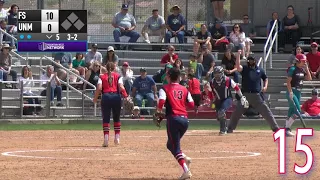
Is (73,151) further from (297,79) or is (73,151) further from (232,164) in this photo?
(297,79)

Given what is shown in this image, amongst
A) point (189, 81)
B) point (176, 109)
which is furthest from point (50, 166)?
point (189, 81)

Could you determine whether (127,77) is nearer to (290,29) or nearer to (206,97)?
(206,97)

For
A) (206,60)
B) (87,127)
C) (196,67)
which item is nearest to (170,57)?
(196,67)

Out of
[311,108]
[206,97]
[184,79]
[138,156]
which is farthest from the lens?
[206,97]

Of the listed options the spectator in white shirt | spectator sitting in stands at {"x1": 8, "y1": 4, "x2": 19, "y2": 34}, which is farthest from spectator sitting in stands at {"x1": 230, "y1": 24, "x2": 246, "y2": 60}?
spectator sitting in stands at {"x1": 8, "y1": 4, "x2": 19, "y2": 34}

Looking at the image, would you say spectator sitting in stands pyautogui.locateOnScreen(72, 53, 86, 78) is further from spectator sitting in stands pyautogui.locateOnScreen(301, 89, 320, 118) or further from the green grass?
spectator sitting in stands pyautogui.locateOnScreen(301, 89, 320, 118)

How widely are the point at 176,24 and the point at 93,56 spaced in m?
3.31

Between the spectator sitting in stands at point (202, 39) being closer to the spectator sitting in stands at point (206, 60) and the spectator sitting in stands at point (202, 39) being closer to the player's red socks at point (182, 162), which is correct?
the spectator sitting in stands at point (206, 60)

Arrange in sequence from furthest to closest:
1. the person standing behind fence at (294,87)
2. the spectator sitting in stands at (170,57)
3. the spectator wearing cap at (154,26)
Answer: the spectator wearing cap at (154,26)
the spectator sitting in stands at (170,57)
the person standing behind fence at (294,87)

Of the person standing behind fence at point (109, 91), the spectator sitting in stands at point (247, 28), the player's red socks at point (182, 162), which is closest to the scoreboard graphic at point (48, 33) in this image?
the spectator sitting in stands at point (247, 28)

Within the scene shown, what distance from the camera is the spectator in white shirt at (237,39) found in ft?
102

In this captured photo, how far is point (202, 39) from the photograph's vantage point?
103 feet

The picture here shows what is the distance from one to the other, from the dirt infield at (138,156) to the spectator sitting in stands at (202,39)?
257 inches

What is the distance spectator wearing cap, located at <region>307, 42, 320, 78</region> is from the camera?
98.2ft
